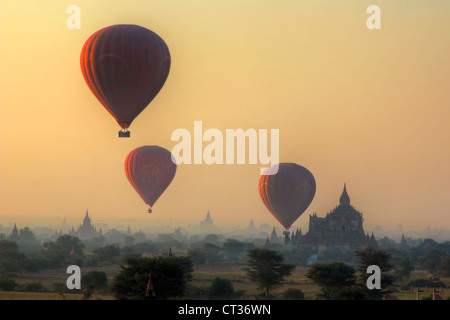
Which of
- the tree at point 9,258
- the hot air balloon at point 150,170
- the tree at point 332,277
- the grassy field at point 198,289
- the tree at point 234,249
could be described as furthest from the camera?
the tree at point 234,249

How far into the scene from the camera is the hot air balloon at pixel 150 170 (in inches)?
2773

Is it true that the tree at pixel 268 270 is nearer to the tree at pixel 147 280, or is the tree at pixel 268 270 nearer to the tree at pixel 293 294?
the tree at pixel 293 294

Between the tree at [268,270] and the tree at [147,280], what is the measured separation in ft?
61.4

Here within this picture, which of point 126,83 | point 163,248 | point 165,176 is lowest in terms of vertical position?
point 163,248

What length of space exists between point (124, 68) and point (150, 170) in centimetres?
2394

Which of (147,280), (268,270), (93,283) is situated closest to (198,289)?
(93,283)

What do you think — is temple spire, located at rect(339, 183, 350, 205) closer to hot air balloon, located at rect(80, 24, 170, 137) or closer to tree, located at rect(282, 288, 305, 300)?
tree, located at rect(282, 288, 305, 300)

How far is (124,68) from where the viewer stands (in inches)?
1930

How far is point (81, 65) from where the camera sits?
50500 mm

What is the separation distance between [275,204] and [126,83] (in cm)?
4076

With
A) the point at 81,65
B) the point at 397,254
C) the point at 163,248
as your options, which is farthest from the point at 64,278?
the point at 163,248

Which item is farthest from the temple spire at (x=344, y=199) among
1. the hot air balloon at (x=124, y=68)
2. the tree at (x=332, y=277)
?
the hot air balloon at (x=124, y=68)
